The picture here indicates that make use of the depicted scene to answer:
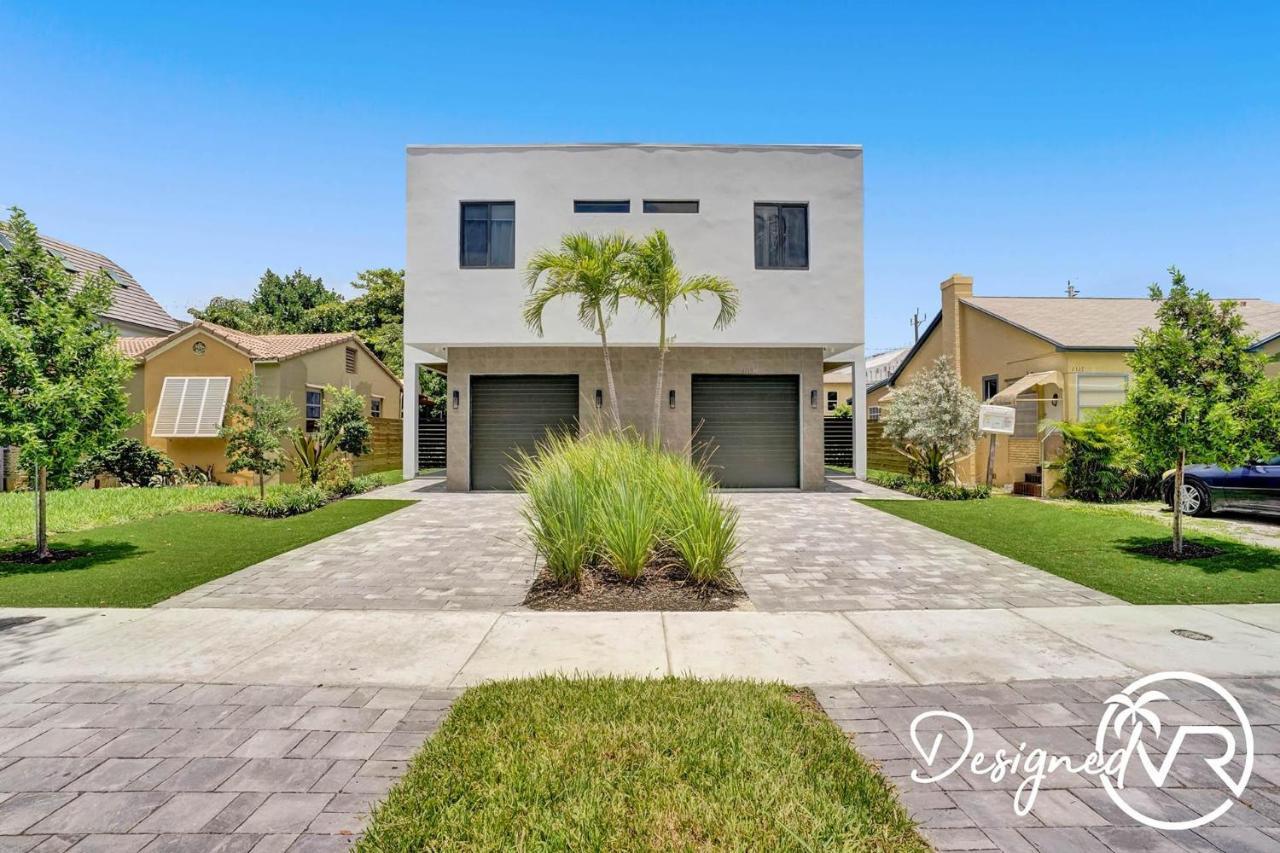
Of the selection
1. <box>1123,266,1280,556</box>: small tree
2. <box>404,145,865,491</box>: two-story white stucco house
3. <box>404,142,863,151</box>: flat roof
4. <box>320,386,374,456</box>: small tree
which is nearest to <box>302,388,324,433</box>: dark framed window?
<box>320,386,374,456</box>: small tree

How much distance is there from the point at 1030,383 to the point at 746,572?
499 inches

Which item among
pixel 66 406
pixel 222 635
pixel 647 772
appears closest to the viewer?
pixel 647 772

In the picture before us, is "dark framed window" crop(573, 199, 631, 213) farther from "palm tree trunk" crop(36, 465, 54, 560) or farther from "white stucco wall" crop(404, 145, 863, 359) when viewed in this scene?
"palm tree trunk" crop(36, 465, 54, 560)

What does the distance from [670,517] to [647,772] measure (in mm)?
3618

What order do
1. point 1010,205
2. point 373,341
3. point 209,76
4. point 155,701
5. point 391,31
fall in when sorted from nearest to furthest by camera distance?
point 155,701 < point 391,31 < point 209,76 < point 1010,205 < point 373,341

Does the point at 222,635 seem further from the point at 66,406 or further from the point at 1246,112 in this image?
the point at 1246,112

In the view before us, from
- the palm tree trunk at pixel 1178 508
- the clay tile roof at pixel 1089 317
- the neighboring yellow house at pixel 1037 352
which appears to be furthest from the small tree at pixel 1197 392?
the clay tile roof at pixel 1089 317

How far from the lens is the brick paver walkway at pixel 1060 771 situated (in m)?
2.35

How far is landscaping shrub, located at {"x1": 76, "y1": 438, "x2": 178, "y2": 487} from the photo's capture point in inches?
589

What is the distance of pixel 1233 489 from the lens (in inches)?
423

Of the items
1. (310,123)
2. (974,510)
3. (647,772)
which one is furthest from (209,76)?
(974,510)

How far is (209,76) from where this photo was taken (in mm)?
11859

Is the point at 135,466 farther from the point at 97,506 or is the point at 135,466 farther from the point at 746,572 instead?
the point at 746,572

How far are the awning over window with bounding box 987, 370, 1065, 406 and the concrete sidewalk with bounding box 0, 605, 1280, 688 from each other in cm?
1131
